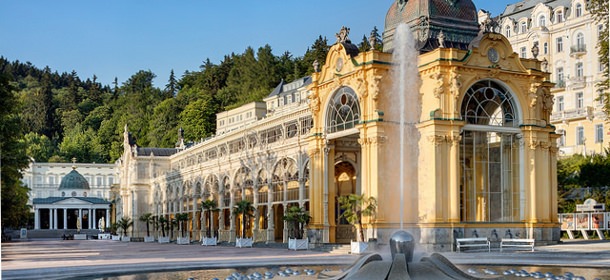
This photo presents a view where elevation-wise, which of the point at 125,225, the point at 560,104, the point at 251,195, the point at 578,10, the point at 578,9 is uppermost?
the point at 578,9

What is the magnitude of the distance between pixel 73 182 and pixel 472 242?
131 metres

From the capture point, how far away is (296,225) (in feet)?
172

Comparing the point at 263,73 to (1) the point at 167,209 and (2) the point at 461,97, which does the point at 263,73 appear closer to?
(1) the point at 167,209

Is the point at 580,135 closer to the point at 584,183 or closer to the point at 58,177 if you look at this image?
the point at 584,183

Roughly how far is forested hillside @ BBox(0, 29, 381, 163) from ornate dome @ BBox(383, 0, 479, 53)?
5760 cm

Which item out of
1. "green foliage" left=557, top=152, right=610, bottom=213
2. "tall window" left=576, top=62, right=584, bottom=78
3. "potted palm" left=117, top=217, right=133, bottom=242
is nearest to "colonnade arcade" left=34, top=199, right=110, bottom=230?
"potted palm" left=117, top=217, right=133, bottom=242

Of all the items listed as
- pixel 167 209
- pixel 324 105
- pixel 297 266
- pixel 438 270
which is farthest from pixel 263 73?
pixel 438 270

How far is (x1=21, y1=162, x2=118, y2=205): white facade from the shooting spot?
161m

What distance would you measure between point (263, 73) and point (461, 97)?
96.6 m

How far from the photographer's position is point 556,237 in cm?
4228

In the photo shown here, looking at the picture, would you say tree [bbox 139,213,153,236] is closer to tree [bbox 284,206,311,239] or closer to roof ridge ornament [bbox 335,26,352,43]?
tree [bbox 284,206,311,239]

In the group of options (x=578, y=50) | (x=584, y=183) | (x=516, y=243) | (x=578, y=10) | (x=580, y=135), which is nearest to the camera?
(x=516, y=243)

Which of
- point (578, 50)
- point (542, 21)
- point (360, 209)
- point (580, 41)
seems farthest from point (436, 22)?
point (542, 21)

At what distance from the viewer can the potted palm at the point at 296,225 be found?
45500 mm
